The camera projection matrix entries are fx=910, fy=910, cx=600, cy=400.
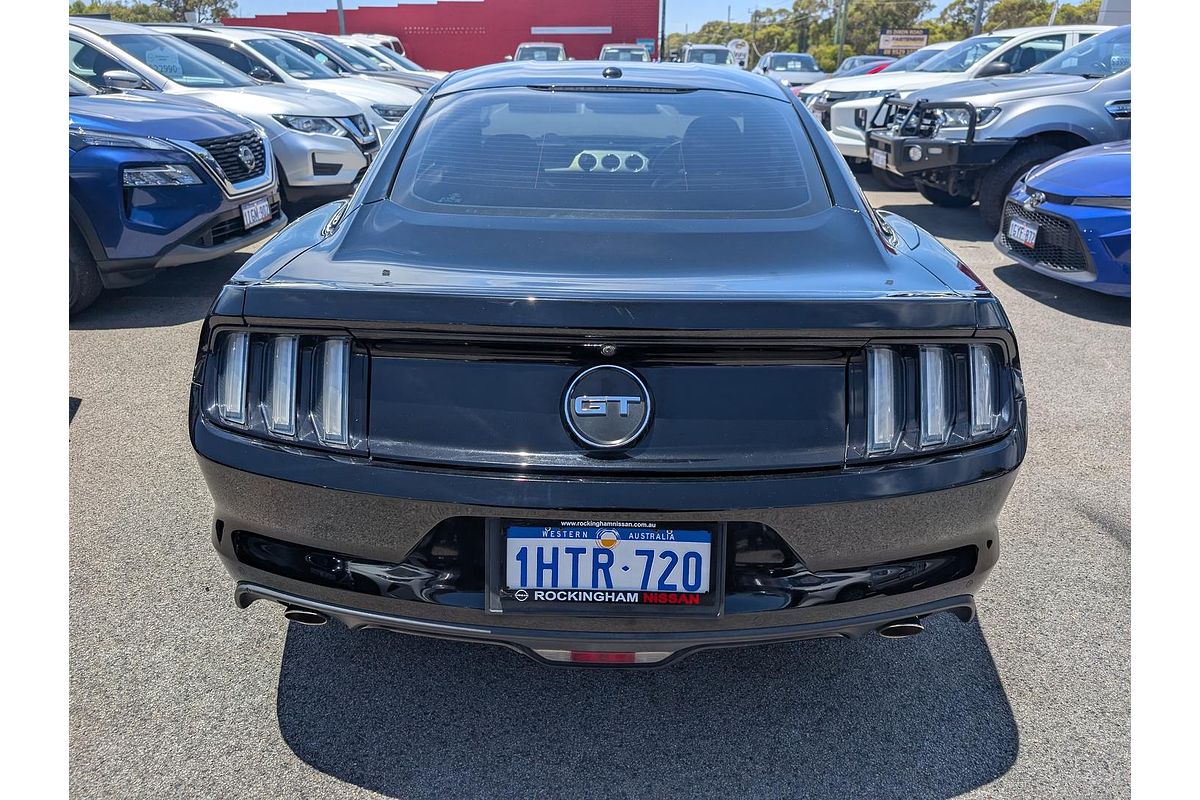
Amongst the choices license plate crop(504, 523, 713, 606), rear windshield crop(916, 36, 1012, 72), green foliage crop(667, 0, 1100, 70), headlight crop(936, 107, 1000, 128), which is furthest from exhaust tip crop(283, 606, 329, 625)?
green foliage crop(667, 0, 1100, 70)

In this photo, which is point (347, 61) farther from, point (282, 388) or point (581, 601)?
point (581, 601)

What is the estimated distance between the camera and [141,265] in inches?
208

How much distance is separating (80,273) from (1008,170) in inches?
275

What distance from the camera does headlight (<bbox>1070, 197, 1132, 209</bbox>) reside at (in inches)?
214

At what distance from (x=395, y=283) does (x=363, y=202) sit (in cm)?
70

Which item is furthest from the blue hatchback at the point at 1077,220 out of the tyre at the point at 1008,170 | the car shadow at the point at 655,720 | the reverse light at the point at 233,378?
the reverse light at the point at 233,378

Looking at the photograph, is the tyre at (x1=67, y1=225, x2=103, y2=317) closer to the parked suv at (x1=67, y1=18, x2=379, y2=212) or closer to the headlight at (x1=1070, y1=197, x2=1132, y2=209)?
the parked suv at (x1=67, y1=18, x2=379, y2=212)

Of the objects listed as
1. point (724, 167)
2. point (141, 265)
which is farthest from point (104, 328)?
point (724, 167)

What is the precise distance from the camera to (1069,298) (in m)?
6.05

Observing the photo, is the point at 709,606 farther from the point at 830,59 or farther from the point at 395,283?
the point at 830,59

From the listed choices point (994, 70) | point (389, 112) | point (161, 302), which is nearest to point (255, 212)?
point (161, 302)

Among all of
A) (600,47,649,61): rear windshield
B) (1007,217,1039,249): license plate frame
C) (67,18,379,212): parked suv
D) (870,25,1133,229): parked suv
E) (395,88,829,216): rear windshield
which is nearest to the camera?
(395,88,829,216): rear windshield

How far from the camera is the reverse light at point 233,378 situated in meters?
1.85

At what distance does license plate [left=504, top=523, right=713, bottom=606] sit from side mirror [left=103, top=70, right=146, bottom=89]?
21.4ft
